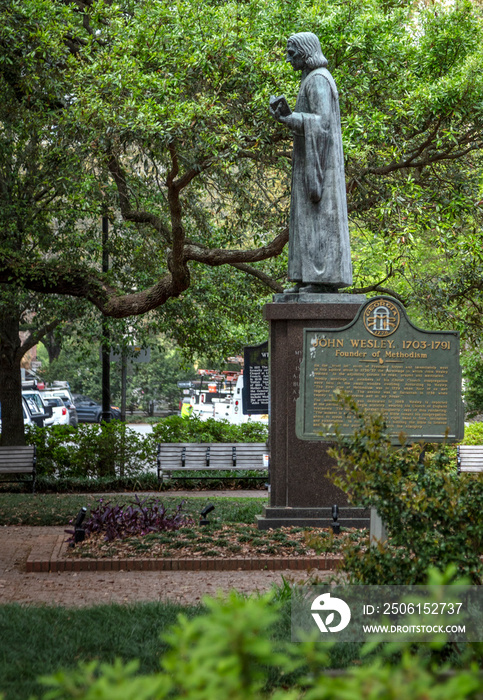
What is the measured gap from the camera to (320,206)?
909cm

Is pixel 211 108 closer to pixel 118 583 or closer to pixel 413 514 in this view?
pixel 118 583

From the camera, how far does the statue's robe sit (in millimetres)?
8953

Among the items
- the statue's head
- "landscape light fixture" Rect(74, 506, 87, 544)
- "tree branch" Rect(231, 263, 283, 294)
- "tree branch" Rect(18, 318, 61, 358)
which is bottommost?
"landscape light fixture" Rect(74, 506, 87, 544)

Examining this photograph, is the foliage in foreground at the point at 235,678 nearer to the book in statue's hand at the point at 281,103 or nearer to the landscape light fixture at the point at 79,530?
the landscape light fixture at the point at 79,530

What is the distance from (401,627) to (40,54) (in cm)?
1002

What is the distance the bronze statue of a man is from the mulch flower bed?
2765 millimetres

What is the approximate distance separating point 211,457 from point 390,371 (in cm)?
828

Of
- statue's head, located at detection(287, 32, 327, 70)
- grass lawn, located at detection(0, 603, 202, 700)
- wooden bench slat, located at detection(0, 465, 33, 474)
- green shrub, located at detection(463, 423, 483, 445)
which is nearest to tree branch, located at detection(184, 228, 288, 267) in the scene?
statue's head, located at detection(287, 32, 327, 70)

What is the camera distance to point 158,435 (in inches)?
682

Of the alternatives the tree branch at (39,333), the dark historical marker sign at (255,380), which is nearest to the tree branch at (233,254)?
the dark historical marker sign at (255,380)

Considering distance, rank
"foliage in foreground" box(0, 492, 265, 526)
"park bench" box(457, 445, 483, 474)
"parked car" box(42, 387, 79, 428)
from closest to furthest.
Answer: "foliage in foreground" box(0, 492, 265, 526), "park bench" box(457, 445, 483, 474), "parked car" box(42, 387, 79, 428)

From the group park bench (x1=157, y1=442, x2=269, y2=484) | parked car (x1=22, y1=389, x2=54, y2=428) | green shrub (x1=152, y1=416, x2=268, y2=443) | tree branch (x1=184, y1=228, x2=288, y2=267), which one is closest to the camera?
tree branch (x1=184, y1=228, x2=288, y2=267)

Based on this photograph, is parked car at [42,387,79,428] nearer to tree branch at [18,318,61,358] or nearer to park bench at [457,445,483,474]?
tree branch at [18,318,61,358]

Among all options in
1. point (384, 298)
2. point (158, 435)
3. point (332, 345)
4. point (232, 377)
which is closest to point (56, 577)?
point (332, 345)
